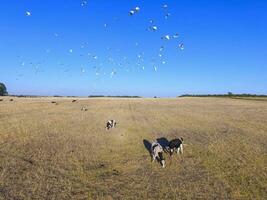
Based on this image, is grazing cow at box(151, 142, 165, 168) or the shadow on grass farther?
the shadow on grass

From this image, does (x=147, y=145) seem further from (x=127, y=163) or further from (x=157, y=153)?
(x=127, y=163)

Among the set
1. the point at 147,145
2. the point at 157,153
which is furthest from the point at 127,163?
the point at 147,145

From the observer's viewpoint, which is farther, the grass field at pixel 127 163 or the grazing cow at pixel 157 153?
the grazing cow at pixel 157 153

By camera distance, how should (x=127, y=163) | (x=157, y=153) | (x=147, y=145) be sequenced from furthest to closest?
(x=147, y=145), (x=157, y=153), (x=127, y=163)

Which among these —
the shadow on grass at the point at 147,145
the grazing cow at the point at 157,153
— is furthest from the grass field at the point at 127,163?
the grazing cow at the point at 157,153

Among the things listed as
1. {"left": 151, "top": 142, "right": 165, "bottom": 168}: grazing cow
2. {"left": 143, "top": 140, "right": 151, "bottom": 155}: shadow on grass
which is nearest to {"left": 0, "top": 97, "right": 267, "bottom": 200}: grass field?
{"left": 143, "top": 140, "right": 151, "bottom": 155}: shadow on grass

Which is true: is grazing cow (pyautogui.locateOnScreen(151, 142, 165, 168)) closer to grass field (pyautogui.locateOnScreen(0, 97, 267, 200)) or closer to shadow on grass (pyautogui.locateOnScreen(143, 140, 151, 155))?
grass field (pyautogui.locateOnScreen(0, 97, 267, 200))

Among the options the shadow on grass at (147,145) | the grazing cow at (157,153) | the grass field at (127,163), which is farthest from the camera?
the shadow on grass at (147,145)

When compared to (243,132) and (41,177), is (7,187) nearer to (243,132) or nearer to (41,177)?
(41,177)

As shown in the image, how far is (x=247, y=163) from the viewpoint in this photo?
24000 mm

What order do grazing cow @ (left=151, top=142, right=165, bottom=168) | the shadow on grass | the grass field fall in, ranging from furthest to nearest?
the shadow on grass, grazing cow @ (left=151, top=142, right=165, bottom=168), the grass field

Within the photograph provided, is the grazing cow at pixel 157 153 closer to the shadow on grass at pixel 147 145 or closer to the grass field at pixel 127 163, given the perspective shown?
the grass field at pixel 127 163

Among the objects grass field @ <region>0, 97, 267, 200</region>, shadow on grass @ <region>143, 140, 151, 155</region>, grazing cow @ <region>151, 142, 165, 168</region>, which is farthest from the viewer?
shadow on grass @ <region>143, 140, 151, 155</region>

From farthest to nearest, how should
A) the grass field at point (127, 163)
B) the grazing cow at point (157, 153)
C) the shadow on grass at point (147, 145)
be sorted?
1. the shadow on grass at point (147, 145)
2. the grazing cow at point (157, 153)
3. the grass field at point (127, 163)
